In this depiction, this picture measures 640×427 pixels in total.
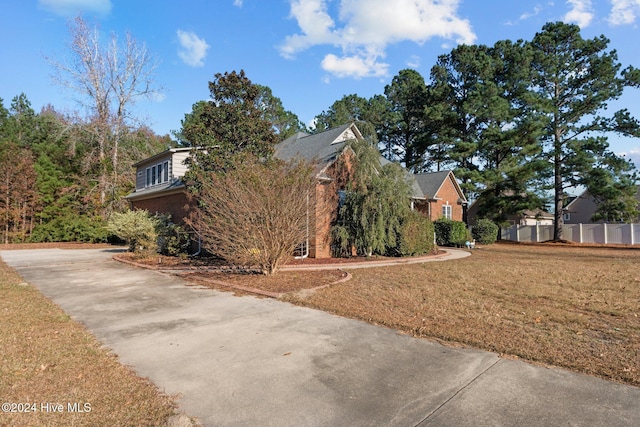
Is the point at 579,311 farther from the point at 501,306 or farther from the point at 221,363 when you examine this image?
the point at 221,363

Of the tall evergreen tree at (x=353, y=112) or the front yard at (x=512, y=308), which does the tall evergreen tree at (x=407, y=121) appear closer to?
the tall evergreen tree at (x=353, y=112)

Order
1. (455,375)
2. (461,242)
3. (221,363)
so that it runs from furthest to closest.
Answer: (461,242)
(221,363)
(455,375)

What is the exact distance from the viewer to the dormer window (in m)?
20.2

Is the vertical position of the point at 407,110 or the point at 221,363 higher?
the point at 407,110

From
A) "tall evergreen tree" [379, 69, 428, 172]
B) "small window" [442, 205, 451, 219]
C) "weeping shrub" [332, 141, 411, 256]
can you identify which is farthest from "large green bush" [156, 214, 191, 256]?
"tall evergreen tree" [379, 69, 428, 172]

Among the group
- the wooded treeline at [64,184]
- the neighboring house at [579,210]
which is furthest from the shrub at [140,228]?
the neighboring house at [579,210]

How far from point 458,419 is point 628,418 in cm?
137

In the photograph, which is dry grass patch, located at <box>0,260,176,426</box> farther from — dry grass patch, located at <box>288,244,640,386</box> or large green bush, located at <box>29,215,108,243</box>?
large green bush, located at <box>29,215,108,243</box>

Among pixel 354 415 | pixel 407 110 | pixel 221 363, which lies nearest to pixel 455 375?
pixel 354 415

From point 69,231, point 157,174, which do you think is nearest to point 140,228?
point 157,174

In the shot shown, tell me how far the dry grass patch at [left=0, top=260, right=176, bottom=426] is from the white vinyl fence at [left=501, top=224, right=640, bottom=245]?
1301 inches

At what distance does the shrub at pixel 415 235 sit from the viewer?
15625mm

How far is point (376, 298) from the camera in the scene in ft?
25.1

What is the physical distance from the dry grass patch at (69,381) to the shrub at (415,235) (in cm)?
1232
